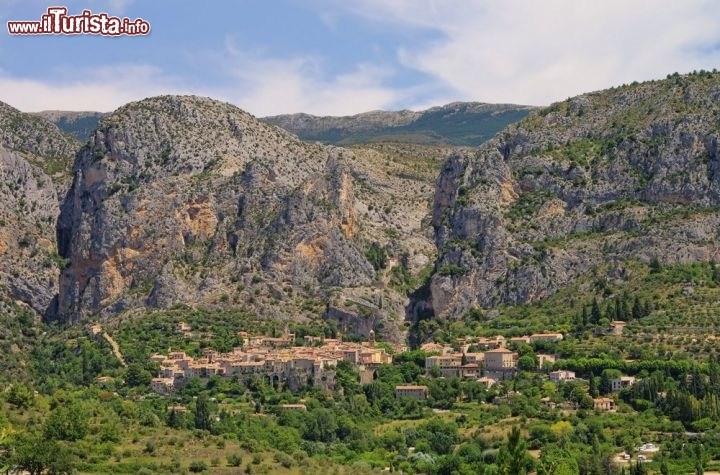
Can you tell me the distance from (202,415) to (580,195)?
5728 centimetres

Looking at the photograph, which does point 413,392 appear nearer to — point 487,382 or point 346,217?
point 487,382

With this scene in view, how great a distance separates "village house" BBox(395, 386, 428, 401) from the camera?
4712 inches

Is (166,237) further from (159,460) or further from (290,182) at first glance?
(159,460)

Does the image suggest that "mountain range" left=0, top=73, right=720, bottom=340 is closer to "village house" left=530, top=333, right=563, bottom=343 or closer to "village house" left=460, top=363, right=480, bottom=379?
"village house" left=530, top=333, right=563, bottom=343

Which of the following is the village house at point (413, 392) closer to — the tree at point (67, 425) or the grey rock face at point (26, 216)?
the tree at point (67, 425)

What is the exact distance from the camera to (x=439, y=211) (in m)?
162

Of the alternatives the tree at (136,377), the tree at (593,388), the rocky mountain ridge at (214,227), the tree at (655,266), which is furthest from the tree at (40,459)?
the tree at (655,266)

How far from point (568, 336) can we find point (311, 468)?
40277mm

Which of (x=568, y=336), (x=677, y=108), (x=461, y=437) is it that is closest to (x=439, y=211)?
(x=677, y=108)

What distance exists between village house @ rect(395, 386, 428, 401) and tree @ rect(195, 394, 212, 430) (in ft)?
62.7

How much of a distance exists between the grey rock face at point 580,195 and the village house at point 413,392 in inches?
844

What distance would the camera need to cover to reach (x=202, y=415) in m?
105

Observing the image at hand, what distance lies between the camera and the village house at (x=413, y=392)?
393ft

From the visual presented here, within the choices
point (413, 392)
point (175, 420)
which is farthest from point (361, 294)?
point (175, 420)
